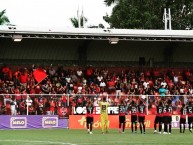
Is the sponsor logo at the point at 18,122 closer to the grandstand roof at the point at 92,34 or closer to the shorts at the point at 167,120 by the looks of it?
the grandstand roof at the point at 92,34

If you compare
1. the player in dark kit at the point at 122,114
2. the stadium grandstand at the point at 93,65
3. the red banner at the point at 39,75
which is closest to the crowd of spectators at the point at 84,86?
the stadium grandstand at the point at 93,65

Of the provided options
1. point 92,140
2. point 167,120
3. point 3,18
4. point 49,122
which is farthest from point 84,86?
point 3,18

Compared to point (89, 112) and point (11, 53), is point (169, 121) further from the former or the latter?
point (11, 53)

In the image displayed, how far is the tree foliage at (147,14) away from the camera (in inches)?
2467

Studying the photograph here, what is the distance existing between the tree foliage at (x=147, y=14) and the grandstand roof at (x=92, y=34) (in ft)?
65.0

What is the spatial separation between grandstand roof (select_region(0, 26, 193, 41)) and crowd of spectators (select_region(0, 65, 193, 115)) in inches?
119

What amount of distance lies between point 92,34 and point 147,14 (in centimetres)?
2239

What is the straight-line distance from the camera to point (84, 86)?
41.4 meters

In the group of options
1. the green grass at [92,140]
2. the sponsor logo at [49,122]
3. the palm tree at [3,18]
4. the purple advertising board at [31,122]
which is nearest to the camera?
the green grass at [92,140]

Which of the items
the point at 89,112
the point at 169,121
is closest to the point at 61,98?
the point at 89,112

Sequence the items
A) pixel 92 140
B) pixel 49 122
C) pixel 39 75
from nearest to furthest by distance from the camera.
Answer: pixel 92 140
pixel 49 122
pixel 39 75

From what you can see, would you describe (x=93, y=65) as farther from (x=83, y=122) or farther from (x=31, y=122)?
(x=31, y=122)

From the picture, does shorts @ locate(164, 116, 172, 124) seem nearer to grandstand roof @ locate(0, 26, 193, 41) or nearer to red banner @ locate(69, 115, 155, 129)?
red banner @ locate(69, 115, 155, 129)

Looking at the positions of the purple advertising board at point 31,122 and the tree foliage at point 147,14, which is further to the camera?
the tree foliage at point 147,14
